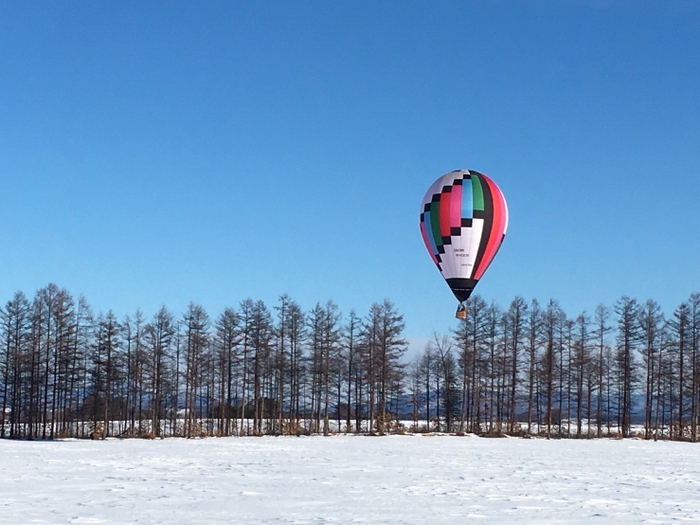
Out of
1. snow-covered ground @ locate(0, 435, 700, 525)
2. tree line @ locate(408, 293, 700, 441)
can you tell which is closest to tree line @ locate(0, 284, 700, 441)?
tree line @ locate(408, 293, 700, 441)

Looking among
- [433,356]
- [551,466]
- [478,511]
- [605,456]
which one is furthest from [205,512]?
[433,356]

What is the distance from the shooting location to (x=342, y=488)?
17828mm

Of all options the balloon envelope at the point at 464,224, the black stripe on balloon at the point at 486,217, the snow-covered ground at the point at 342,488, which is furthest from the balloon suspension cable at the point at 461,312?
the snow-covered ground at the point at 342,488

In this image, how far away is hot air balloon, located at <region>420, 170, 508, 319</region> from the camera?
30719 mm

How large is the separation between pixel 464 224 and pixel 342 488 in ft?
49.9

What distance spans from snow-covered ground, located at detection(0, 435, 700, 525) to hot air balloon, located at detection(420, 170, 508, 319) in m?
7.19

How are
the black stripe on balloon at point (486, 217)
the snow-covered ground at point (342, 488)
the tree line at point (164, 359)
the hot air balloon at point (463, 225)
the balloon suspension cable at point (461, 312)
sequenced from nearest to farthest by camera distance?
1. the snow-covered ground at point (342, 488)
2. the balloon suspension cable at point (461, 312)
3. the hot air balloon at point (463, 225)
4. the black stripe on balloon at point (486, 217)
5. the tree line at point (164, 359)

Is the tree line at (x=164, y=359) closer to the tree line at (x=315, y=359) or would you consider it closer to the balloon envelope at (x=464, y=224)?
the tree line at (x=315, y=359)

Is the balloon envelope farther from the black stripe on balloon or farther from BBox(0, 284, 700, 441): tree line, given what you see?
BBox(0, 284, 700, 441): tree line

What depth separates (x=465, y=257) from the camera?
102 ft

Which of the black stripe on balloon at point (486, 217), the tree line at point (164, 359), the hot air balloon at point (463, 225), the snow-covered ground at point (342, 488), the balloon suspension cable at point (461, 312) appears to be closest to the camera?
the snow-covered ground at point (342, 488)

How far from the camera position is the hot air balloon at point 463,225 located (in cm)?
3072

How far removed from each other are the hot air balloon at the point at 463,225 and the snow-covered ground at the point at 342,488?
7192mm

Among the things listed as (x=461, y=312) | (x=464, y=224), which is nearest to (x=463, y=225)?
(x=464, y=224)
